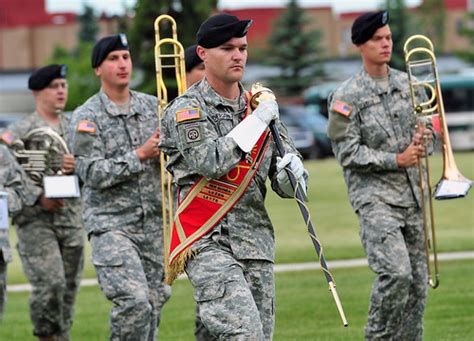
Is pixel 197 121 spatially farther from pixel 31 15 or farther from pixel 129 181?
pixel 31 15

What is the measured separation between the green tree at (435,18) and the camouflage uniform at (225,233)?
108 m

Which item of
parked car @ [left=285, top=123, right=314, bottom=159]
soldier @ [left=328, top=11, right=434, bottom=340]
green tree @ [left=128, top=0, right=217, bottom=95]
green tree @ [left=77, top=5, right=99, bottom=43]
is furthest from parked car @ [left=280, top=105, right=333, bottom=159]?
green tree @ [left=77, top=5, right=99, bottom=43]

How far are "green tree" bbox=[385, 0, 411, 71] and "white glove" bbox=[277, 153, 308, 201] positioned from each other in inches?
2428

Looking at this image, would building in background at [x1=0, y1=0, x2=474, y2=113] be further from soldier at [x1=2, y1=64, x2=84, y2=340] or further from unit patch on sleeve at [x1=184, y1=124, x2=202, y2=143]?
unit patch on sleeve at [x1=184, y1=124, x2=202, y2=143]

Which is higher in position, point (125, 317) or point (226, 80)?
point (226, 80)

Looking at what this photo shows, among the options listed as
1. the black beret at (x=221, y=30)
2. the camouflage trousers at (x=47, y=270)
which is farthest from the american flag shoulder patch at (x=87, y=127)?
the black beret at (x=221, y=30)

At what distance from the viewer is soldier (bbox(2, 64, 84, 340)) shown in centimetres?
1158

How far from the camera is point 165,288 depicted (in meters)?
10.0

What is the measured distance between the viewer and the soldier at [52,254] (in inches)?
456

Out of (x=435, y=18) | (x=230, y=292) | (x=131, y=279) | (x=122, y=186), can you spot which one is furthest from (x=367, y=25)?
(x=435, y=18)

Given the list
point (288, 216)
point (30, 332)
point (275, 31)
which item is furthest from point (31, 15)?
point (30, 332)

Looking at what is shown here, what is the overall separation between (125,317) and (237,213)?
2.08 metres

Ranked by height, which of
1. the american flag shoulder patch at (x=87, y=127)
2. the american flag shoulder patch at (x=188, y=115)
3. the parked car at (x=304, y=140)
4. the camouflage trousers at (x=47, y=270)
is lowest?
the parked car at (x=304, y=140)

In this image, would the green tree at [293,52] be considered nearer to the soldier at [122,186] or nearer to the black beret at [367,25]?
the black beret at [367,25]
